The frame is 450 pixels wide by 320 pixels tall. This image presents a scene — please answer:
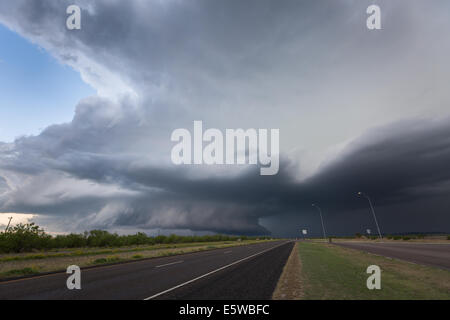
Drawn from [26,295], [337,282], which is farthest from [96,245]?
[337,282]

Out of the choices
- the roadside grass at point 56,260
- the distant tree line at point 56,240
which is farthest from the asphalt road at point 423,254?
the distant tree line at point 56,240

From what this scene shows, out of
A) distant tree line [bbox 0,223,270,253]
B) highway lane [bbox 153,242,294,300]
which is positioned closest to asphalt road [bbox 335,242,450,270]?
highway lane [bbox 153,242,294,300]

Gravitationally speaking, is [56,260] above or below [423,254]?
below

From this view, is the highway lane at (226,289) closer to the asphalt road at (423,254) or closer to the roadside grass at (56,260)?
the roadside grass at (56,260)

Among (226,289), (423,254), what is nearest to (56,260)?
(226,289)

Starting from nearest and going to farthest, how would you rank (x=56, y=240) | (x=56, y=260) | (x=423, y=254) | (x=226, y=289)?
(x=226, y=289) → (x=423, y=254) → (x=56, y=260) → (x=56, y=240)

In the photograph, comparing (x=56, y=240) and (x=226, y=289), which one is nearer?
(x=226, y=289)

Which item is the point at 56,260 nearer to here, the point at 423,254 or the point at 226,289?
the point at 226,289

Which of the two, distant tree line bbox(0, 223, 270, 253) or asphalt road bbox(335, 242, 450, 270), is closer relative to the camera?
asphalt road bbox(335, 242, 450, 270)

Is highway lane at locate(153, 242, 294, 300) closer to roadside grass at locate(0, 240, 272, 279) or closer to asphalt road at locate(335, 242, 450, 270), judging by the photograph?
roadside grass at locate(0, 240, 272, 279)

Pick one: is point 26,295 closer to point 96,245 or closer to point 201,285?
point 201,285

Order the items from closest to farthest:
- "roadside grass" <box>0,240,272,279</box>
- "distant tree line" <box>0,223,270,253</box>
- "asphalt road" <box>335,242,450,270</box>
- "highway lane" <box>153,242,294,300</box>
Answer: "highway lane" <box>153,242,294,300</box>, "roadside grass" <box>0,240,272,279</box>, "asphalt road" <box>335,242,450,270</box>, "distant tree line" <box>0,223,270,253</box>
